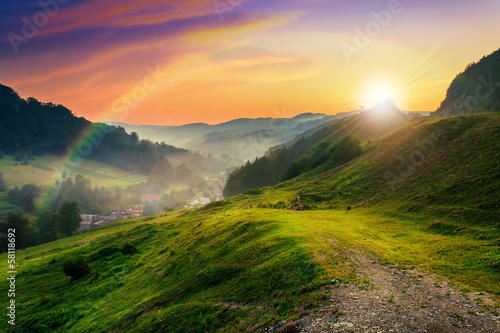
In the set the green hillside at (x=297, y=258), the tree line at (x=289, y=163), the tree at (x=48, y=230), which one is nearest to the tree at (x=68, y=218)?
the tree at (x=48, y=230)

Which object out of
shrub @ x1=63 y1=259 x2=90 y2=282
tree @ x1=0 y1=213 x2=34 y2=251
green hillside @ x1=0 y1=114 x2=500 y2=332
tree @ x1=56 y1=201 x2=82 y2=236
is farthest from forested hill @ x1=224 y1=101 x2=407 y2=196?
tree @ x1=0 y1=213 x2=34 y2=251

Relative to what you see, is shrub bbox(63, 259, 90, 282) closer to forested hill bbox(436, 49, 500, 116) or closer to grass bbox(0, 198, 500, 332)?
grass bbox(0, 198, 500, 332)

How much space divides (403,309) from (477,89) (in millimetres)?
197076

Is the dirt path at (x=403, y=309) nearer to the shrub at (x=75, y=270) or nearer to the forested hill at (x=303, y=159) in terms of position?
the shrub at (x=75, y=270)

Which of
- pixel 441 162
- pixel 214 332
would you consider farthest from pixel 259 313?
pixel 441 162

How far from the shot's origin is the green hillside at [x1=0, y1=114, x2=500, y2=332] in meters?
19.9

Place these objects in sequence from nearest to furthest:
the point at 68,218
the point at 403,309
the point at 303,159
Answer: the point at 403,309 → the point at 68,218 → the point at 303,159

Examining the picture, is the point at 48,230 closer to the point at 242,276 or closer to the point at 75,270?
the point at 75,270

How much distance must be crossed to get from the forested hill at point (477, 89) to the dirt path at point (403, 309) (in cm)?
14006

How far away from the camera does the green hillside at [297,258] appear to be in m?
19.9

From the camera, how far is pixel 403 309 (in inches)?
603

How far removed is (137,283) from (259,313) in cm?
3040

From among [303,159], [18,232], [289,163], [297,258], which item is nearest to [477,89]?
[303,159]

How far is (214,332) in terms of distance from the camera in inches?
721
